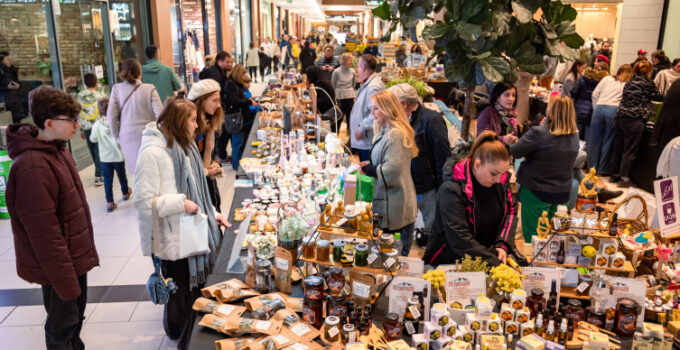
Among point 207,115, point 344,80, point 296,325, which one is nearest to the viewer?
point 296,325

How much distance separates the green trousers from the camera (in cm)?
420

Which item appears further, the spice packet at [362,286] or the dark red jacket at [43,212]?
the dark red jacket at [43,212]

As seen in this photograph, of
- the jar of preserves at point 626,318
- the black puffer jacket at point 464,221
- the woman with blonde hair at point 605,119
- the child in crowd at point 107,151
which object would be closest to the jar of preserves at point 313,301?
the black puffer jacket at point 464,221

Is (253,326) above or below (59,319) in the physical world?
above

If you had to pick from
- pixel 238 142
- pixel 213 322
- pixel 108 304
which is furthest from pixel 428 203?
Result: pixel 238 142

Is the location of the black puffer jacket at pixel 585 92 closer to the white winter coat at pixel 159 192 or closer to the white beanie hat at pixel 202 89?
the white beanie hat at pixel 202 89

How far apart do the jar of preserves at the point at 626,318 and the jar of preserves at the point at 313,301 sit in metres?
1.33

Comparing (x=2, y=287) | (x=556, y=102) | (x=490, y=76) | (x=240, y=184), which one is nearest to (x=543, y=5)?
(x=490, y=76)

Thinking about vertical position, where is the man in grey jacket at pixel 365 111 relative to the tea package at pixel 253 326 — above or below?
above

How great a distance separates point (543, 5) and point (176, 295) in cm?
281

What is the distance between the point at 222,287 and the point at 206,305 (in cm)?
16

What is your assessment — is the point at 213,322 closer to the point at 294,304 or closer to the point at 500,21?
the point at 294,304

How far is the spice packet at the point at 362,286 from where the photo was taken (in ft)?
7.65

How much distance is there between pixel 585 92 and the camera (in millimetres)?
7559
